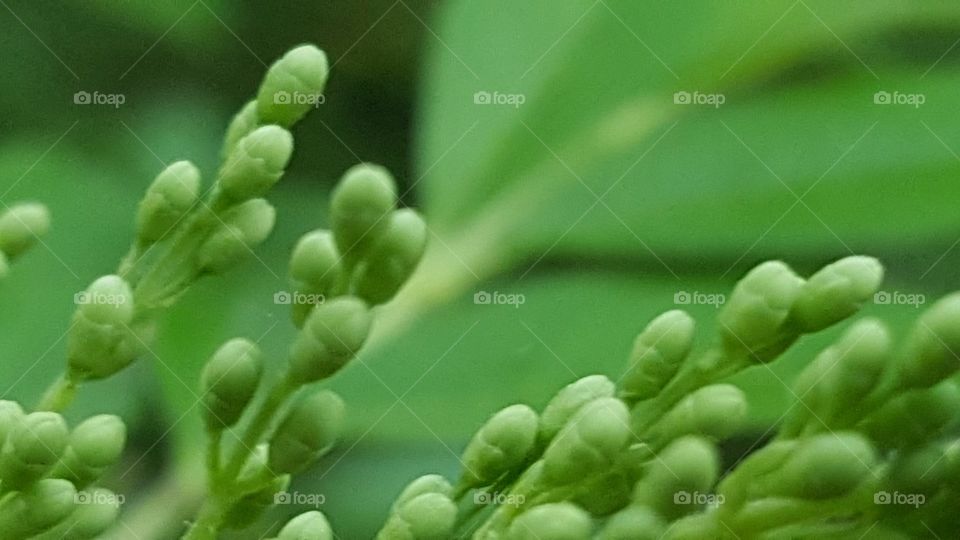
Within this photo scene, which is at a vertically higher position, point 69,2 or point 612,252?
point 69,2

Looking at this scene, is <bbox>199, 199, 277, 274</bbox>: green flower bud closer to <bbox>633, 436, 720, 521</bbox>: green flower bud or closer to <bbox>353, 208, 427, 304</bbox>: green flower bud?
<bbox>353, 208, 427, 304</bbox>: green flower bud

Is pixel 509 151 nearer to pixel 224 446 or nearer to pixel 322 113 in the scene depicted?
pixel 322 113

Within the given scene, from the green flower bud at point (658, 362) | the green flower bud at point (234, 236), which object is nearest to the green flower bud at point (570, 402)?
the green flower bud at point (658, 362)

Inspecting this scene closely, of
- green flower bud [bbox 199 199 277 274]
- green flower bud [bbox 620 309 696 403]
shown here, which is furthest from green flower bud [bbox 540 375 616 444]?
green flower bud [bbox 199 199 277 274]

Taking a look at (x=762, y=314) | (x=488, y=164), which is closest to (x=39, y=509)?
(x=762, y=314)

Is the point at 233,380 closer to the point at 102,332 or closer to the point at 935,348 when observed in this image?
the point at 102,332

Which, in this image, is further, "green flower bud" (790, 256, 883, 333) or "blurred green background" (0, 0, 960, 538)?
"blurred green background" (0, 0, 960, 538)

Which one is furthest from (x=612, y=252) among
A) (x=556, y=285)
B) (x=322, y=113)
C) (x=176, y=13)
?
(x=176, y=13)
